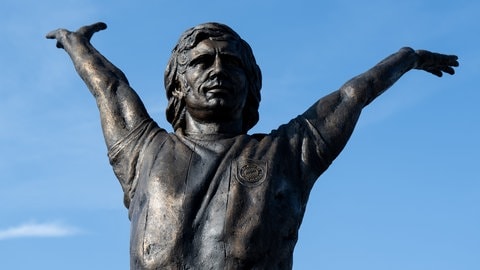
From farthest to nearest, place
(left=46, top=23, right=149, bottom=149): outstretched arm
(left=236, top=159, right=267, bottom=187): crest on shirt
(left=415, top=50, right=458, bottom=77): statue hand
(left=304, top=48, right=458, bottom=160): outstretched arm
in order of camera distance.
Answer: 1. (left=415, top=50, right=458, bottom=77): statue hand
2. (left=46, top=23, right=149, bottom=149): outstretched arm
3. (left=304, top=48, right=458, bottom=160): outstretched arm
4. (left=236, top=159, right=267, bottom=187): crest on shirt

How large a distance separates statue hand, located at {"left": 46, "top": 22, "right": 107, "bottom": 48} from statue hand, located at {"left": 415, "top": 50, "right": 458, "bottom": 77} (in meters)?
2.67

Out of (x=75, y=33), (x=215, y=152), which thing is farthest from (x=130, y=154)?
(x=75, y=33)

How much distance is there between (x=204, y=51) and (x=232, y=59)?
0.22 meters

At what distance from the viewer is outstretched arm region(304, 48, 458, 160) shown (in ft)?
26.8

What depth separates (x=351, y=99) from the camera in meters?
8.32

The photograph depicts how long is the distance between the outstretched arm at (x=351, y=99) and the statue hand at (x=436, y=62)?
105 millimetres

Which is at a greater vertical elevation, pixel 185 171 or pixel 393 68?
pixel 393 68

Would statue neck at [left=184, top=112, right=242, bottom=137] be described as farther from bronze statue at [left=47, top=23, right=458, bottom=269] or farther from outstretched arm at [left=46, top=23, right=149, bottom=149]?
outstretched arm at [left=46, top=23, right=149, bottom=149]

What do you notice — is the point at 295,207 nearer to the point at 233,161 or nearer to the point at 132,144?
the point at 233,161

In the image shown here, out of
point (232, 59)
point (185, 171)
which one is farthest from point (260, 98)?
point (185, 171)

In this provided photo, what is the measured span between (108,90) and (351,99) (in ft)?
6.08

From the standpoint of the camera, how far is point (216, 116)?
811cm

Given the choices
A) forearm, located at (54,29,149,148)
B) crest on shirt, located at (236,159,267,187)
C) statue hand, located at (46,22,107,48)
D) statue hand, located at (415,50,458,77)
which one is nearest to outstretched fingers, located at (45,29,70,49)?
statue hand, located at (46,22,107,48)

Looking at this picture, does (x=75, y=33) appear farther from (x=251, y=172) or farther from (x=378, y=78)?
(x=378, y=78)
